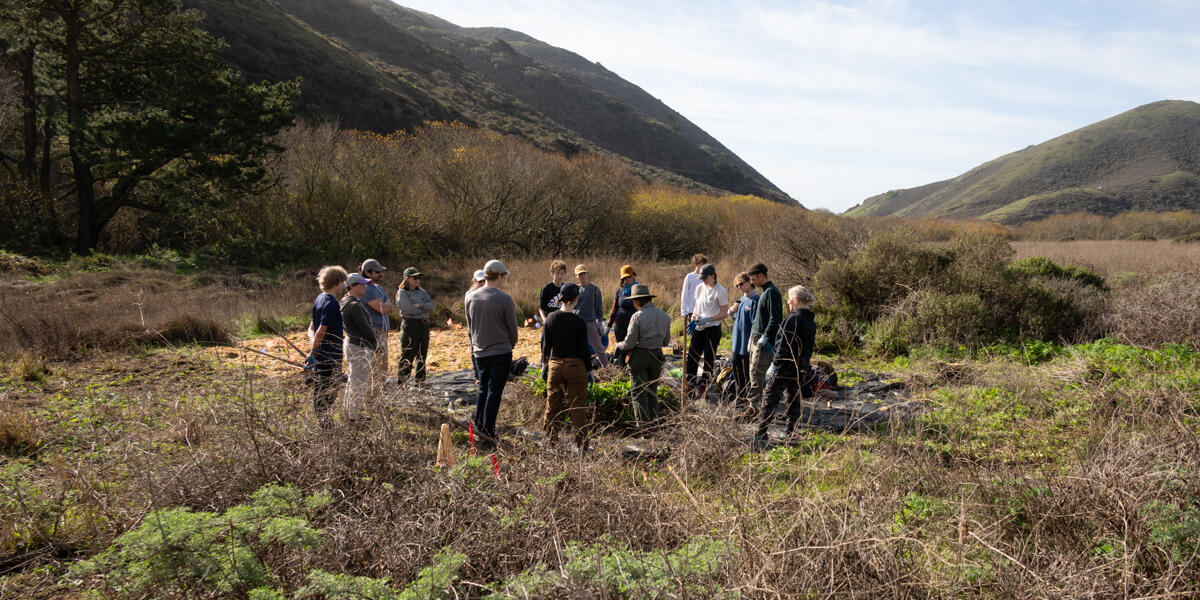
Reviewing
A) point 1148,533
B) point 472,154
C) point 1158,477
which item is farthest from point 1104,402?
point 472,154

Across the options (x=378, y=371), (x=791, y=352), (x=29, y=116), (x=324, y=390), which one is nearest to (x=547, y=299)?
(x=378, y=371)

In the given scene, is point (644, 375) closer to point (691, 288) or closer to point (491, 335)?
point (491, 335)

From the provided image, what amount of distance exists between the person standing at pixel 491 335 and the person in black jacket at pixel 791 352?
2.44 meters

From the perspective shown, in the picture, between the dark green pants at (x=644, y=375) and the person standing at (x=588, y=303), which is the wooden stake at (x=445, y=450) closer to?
the dark green pants at (x=644, y=375)

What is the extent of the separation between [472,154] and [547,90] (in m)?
73.2

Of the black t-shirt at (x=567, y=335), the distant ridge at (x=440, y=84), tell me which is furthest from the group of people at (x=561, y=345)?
the distant ridge at (x=440, y=84)

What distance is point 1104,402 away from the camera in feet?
17.6

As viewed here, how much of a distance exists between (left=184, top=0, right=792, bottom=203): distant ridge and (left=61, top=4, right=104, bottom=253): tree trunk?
27.8 feet

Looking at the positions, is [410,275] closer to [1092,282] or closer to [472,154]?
[1092,282]

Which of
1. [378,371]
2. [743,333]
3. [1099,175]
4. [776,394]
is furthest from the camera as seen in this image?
[1099,175]

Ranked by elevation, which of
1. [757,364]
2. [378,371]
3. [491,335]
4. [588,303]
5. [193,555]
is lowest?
[193,555]

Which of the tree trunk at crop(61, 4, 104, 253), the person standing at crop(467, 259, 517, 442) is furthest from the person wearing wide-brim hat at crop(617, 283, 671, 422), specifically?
the tree trunk at crop(61, 4, 104, 253)

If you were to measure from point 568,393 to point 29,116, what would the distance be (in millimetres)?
21534

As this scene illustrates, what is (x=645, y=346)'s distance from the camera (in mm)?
5578
